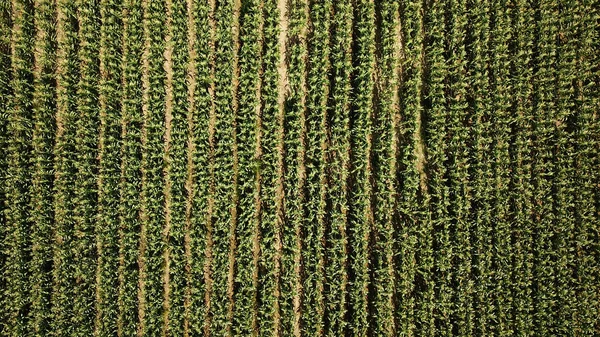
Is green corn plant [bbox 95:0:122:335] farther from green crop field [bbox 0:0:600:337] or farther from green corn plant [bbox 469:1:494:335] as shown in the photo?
green corn plant [bbox 469:1:494:335]

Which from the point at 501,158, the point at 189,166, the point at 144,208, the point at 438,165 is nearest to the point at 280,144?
the point at 189,166

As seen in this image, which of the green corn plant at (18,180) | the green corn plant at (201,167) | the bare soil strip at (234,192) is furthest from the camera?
the bare soil strip at (234,192)

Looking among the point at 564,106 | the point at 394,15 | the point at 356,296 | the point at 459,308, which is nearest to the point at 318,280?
the point at 356,296

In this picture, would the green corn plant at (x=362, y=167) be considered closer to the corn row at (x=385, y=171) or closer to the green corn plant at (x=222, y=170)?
the corn row at (x=385, y=171)

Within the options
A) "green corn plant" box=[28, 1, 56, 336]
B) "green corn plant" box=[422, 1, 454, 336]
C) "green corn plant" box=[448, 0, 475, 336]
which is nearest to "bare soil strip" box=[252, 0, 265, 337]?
"green corn plant" box=[422, 1, 454, 336]

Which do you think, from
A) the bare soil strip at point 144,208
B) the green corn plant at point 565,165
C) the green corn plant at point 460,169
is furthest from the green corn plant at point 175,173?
the green corn plant at point 565,165

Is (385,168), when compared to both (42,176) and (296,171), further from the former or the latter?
(42,176)
